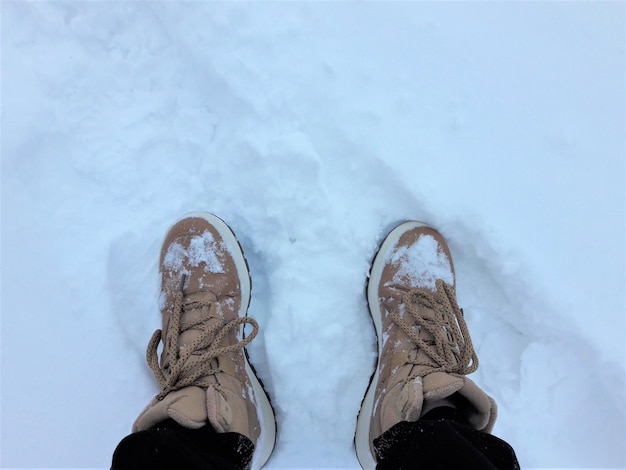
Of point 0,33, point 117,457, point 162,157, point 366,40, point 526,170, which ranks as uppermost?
point 366,40

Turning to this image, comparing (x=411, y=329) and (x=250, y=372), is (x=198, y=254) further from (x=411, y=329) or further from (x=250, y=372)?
(x=411, y=329)

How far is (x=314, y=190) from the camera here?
1.18 meters

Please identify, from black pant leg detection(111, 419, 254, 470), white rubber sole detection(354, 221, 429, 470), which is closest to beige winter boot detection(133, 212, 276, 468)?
black pant leg detection(111, 419, 254, 470)

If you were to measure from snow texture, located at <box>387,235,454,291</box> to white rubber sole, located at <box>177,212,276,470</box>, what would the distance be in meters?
0.42

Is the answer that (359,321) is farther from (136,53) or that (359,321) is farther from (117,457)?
(136,53)

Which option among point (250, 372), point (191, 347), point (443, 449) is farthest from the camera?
point (250, 372)

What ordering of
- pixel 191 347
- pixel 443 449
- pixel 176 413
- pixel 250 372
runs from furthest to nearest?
pixel 250 372 < pixel 191 347 < pixel 176 413 < pixel 443 449

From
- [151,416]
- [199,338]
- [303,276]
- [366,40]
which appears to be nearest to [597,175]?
[366,40]

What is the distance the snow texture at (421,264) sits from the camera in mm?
1223

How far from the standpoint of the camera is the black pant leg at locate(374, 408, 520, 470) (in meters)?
0.72

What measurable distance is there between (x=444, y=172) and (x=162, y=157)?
2.62 feet

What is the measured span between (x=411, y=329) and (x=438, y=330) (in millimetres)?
71

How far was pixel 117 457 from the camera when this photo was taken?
30.5 inches

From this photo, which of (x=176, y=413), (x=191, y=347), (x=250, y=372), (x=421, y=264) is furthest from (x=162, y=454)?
(x=421, y=264)
